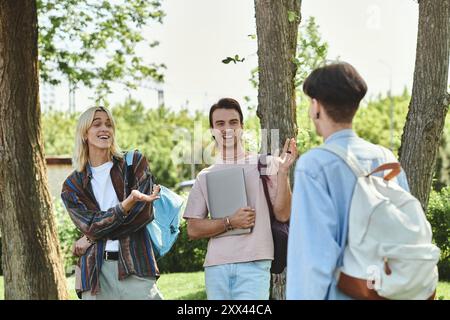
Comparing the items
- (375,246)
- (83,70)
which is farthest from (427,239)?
(83,70)

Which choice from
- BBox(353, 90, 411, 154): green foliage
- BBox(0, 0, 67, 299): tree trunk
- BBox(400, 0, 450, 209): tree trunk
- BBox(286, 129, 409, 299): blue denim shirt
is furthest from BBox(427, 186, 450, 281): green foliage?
BBox(353, 90, 411, 154): green foliage

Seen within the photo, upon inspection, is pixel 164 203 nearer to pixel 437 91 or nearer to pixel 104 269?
pixel 104 269

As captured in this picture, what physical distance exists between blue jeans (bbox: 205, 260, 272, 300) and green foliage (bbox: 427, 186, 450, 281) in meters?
8.53

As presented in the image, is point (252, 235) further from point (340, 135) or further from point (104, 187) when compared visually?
point (340, 135)

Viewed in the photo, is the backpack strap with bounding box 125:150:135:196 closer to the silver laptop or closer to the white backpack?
the silver laptop

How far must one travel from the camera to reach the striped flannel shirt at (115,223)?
16.6 ft

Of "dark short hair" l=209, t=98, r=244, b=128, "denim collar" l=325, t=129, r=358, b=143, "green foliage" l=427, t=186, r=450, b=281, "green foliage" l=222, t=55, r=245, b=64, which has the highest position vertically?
"green foliage" l=222, t=55, r=245, b=64

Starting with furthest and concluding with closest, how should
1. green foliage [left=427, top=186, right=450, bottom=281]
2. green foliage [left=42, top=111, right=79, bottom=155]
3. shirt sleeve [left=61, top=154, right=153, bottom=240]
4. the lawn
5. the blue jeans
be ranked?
green foliage [left=42, top=111, right=79, bottom=155], green foliage [left=427, top=186, right=450, bottom=281], the lawn, shirt sleeve [left=61, top=154, right=153, bottom=240], the blue jeans

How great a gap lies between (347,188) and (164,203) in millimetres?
2134

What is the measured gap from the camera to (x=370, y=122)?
42.6 metres

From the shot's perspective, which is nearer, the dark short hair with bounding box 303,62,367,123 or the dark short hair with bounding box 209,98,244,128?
the dark short hair with bounding box 303,62,367,123

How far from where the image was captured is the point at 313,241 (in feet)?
11.4

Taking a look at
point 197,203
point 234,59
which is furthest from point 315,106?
point 234,59

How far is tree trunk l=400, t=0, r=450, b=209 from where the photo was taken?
6941 millimetres
